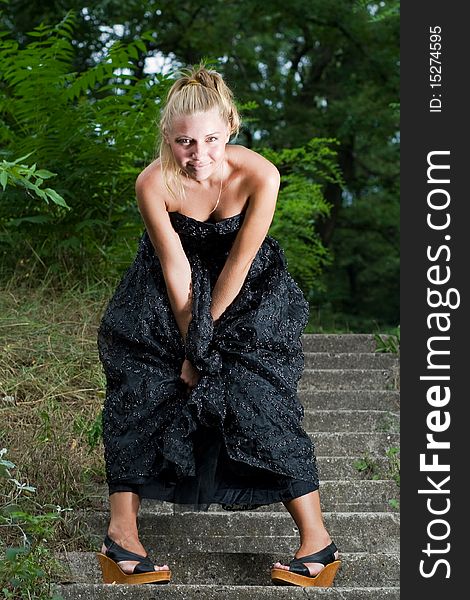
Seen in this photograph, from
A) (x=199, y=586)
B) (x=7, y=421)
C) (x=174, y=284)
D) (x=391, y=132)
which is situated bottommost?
(x=199, y=586)

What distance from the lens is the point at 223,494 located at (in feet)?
10.4

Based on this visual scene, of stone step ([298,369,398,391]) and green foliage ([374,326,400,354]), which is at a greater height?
green foliage ([374,326,400,354])

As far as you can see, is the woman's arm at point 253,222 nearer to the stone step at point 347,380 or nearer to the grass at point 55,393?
the grass at point 55,393

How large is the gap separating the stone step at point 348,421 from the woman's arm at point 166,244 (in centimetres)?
162

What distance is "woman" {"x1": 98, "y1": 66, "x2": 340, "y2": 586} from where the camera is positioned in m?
3.08

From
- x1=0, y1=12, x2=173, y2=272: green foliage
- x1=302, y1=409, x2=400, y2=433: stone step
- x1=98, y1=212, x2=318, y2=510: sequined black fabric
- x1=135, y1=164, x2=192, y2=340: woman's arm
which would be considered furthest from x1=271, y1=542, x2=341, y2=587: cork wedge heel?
x1=0, y1=12, x2=173, y2=272: green foliage

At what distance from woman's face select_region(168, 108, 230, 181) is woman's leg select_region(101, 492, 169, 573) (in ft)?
3.21

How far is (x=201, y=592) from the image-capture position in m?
2.98

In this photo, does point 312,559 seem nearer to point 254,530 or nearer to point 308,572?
point 308,572

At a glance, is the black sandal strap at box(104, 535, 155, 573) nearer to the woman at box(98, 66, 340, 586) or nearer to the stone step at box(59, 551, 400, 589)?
the woman at box(98, 66, 340, 586)

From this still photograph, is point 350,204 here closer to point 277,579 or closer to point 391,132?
point 391,132

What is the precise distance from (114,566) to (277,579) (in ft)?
1.58

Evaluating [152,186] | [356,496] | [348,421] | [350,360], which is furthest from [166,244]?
[350,360]

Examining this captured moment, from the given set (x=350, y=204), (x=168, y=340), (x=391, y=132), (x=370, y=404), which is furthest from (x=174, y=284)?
(x=350, y=204)
